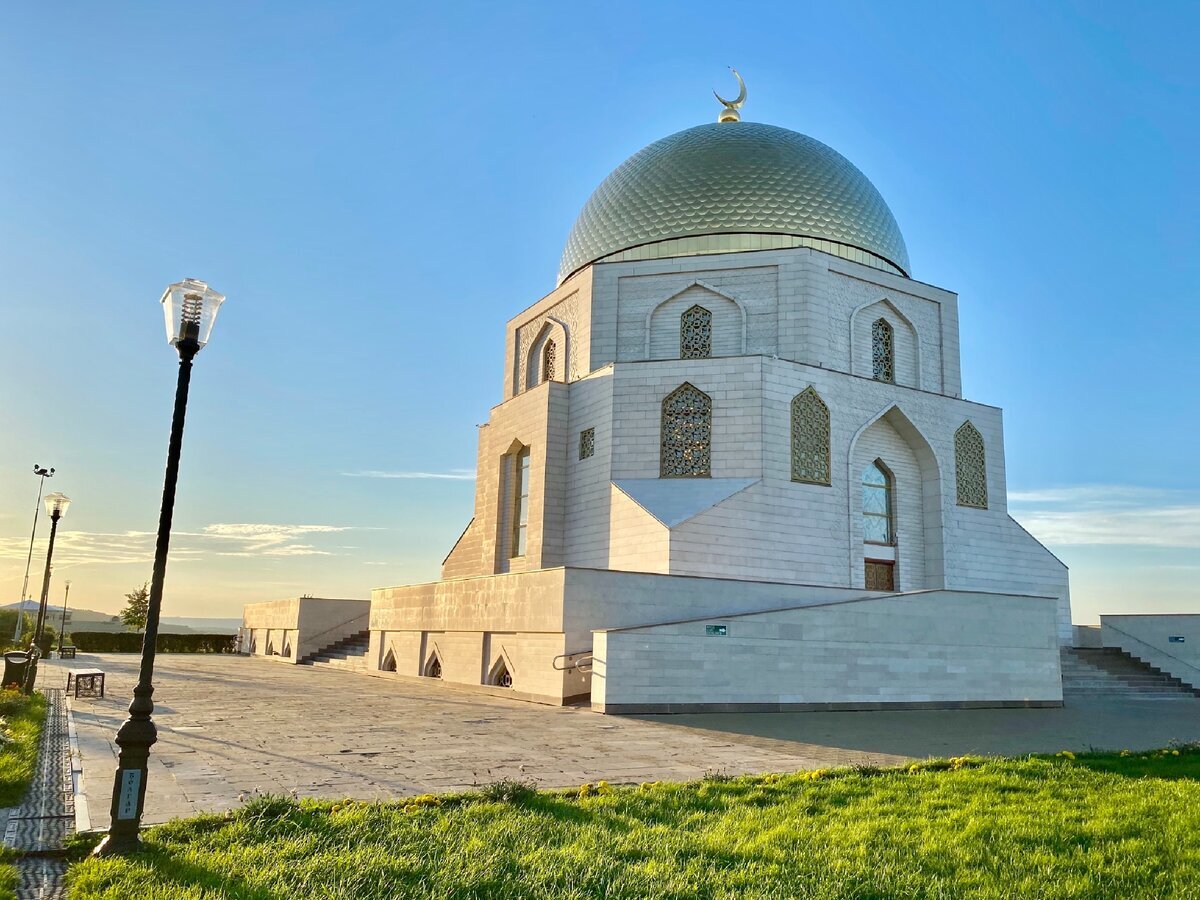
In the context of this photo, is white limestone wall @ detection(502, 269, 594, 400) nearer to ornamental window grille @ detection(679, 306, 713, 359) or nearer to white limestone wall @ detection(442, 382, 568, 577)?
white limestone wall @ detection(442, 382, 568, 577)

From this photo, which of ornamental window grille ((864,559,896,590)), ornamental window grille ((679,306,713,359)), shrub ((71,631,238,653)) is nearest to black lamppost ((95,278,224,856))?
ornamental window grille ((679,306,713,359))

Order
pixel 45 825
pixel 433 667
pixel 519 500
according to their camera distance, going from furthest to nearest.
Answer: pixel 519 500 < pixel 433 667 < pixel 45 825

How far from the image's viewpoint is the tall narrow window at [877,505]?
2032 cm

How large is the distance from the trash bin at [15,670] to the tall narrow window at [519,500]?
1117 centimetres

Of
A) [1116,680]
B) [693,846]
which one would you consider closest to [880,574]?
[1116,680]

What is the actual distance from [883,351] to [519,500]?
30.9 feet

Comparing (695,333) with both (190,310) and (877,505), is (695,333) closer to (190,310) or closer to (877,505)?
(877,505)

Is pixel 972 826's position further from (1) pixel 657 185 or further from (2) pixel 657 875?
(1) pixel 657 185

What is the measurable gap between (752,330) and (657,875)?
17.3m

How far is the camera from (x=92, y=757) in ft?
23.7

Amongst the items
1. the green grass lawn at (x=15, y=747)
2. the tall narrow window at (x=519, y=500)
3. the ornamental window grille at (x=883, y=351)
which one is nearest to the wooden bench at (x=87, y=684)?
the green grass lawn at (x=15, y=747)

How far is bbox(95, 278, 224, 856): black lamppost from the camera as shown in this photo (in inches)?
176

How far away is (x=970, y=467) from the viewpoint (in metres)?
21.6

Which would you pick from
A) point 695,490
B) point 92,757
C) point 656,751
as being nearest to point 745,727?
point 656,751
